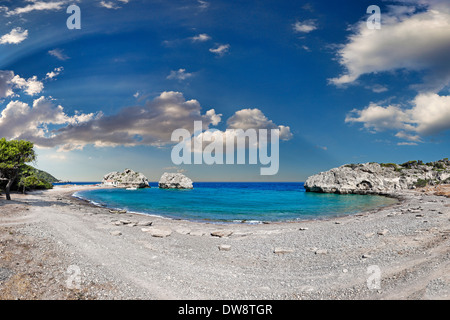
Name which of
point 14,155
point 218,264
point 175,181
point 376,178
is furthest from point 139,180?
point 218,264

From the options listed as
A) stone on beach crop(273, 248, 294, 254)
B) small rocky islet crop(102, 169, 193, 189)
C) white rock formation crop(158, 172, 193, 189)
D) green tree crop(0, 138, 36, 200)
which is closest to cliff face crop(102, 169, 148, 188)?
small rocky islet crop(102, 169, 193, 189)

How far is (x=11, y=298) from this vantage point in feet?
29.4

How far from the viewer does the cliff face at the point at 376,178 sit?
335 feet

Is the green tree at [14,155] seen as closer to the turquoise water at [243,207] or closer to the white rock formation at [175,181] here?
the turquoise water at [243,207]

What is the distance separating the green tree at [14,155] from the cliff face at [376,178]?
108020mm

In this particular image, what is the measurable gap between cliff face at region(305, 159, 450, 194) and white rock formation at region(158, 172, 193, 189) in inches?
3599

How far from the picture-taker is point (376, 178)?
103 m

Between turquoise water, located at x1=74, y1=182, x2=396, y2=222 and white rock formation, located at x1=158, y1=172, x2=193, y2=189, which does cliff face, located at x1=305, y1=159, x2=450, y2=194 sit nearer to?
turquoise water, located at x1=74, y1=182, x2=396, y2=222

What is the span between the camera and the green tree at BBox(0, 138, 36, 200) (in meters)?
33.9

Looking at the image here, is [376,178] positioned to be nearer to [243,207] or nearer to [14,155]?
[243,207]
